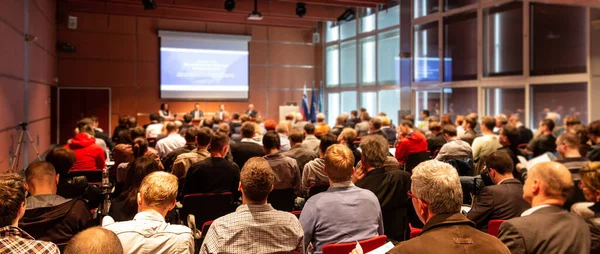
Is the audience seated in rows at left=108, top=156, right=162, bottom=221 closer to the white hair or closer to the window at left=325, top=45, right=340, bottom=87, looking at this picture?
the white hair

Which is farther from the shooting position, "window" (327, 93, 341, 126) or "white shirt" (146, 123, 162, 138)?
"window" (327, 93, 341, 126)

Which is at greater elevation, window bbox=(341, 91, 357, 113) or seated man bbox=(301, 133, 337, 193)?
window bbox=(341, 91, 357, 113)

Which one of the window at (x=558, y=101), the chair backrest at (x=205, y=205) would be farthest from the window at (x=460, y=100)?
the chair backrest at (x=205, y=205)

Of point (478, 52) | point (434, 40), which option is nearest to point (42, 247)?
point (478, 52)

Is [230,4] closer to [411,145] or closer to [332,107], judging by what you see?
[332,107]

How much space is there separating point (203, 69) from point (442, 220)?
1520 cm

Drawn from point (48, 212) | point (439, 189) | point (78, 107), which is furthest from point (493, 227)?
point (78, 107)

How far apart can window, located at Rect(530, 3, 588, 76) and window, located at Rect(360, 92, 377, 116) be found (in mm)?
6384

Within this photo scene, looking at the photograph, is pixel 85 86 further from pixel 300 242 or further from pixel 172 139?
pixel 300 242

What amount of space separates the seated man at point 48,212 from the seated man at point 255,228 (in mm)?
1062

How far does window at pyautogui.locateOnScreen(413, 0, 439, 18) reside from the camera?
13.0 meters

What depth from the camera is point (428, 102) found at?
1338 cm

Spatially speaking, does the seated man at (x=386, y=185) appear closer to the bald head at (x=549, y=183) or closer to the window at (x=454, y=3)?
the bald head at (x=549, y=183)

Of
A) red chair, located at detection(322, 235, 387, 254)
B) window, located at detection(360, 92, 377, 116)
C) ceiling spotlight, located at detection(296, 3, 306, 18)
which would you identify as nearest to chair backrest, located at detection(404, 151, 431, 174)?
red chair, located at detection(322, 235, 387, 254)
